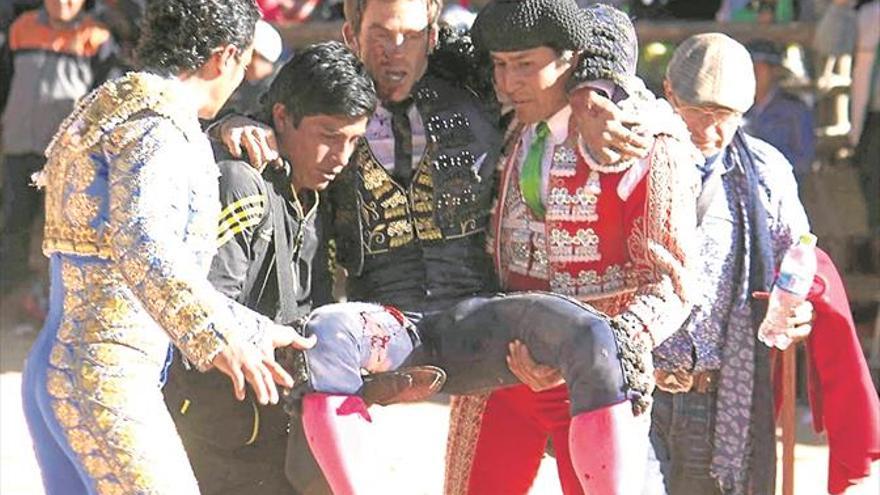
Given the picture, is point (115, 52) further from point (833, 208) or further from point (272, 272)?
point (272, 272)

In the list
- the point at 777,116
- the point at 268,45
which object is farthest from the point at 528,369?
the point at 777,116

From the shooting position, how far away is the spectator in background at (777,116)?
890 centimetres

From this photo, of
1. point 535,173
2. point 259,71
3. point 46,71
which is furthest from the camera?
point 46,71

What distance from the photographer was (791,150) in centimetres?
898

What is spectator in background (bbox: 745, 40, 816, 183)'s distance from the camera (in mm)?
8898

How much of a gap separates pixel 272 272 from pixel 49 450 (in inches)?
30.6

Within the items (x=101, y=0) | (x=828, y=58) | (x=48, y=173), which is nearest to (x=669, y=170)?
(x=48, y=173)

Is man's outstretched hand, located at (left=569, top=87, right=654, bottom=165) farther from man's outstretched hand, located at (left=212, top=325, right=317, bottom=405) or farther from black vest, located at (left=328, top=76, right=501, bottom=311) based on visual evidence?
man's outstretched hand, located at (left=212, top=325, right=317, bottom=405)

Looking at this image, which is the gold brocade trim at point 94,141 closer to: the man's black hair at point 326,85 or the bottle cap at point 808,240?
the man's black hair at point 326,85

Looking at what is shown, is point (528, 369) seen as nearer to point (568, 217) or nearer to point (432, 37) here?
point (568, 217)

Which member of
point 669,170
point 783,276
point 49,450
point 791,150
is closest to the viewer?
point 49,450

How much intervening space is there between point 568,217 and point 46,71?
20.2 ft

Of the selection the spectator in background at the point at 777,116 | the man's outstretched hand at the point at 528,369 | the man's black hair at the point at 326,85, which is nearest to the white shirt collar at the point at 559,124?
the man's black hair at the point at 326,85

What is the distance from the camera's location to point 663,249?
424 cm
